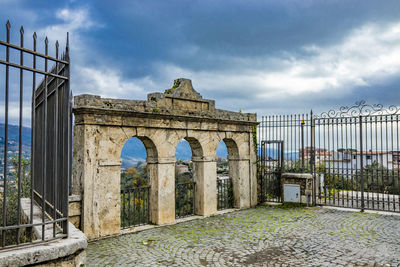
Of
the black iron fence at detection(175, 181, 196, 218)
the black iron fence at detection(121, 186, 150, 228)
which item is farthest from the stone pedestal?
the black iron fence at detection(121, 186, 150, 228)

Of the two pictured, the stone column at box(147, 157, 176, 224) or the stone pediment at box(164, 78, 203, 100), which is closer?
the stone column at box(147, 157, 176, 224)

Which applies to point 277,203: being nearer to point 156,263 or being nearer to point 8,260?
point 156,263

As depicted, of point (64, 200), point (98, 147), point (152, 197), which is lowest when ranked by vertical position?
point (152, 197)

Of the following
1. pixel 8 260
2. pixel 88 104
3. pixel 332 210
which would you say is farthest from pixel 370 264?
pixel 88 104

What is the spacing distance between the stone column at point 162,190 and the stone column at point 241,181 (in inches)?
123

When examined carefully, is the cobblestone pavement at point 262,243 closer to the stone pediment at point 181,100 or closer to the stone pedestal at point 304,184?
the stone pedestal at point 304,184

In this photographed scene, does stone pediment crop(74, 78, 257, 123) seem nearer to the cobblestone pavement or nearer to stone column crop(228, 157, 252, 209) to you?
stone column crop(228, 157, 252, 209)

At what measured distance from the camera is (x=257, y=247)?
6.59 meters

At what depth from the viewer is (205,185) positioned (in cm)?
982

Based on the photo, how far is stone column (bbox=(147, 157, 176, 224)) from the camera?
8.53m

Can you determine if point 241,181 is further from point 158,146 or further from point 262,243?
point 262,243

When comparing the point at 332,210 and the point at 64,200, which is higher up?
the point at 64,200

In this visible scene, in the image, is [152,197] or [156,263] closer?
[156,263]

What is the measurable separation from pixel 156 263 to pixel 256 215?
4.98 metres
